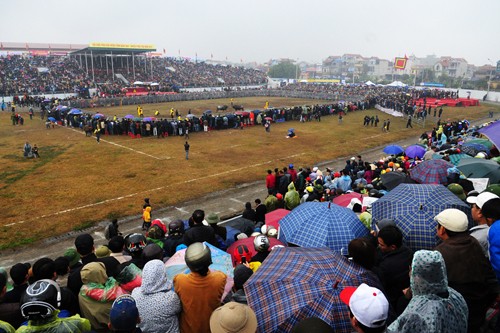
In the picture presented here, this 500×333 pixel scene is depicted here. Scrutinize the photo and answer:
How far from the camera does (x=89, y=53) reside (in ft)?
192

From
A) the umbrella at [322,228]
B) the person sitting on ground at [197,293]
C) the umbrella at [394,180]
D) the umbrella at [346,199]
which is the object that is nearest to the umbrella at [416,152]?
the umbrella at [394,180]

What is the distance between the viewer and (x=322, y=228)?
5.84 meters

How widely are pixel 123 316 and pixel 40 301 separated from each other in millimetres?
846

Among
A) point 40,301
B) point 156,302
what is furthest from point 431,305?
point 40,301

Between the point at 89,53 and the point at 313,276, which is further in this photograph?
the point at 89,53

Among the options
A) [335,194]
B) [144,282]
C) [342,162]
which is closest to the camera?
[144,282]

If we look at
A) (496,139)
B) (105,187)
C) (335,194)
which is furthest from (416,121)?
(105,187)

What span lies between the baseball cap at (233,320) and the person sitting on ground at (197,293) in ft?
2.55

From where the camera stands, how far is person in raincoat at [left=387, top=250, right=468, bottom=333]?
284cm

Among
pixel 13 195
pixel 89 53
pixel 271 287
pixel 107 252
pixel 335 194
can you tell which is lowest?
pixel 13 195

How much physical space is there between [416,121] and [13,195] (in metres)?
33.9

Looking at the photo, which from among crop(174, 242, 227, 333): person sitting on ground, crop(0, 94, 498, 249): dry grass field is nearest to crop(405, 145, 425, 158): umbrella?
crop(0, 94, 498, 249): dry grass field

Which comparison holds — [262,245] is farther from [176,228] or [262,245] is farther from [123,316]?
[123,316]

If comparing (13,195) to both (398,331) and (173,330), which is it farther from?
(398,331)
